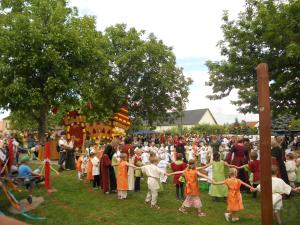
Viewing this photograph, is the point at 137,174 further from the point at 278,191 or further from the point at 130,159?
the point at 278,191

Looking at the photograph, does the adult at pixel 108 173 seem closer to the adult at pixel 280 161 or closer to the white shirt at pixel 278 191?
the adult at pixel 280 161

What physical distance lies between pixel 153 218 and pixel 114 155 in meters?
4.03

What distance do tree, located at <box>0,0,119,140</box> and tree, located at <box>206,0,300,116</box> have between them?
11.1 meters

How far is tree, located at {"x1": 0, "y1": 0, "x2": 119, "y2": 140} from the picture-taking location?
86.3 ft

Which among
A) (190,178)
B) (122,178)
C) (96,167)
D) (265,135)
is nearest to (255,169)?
(190,178)

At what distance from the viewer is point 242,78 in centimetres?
2025

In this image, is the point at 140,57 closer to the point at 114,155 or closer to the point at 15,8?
the point at 15,8

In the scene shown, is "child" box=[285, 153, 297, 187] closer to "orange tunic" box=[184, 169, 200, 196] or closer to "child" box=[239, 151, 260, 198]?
"child" box=[239, 151, 260, 198]

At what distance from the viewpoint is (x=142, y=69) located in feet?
130

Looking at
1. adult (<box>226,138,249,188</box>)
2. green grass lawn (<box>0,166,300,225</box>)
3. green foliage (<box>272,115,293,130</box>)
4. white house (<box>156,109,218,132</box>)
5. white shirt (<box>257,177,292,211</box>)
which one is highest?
white house (<box>156,109,218,132</box>)

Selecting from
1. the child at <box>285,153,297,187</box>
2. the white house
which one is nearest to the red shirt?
the child at <box>285,153,297,187</box>

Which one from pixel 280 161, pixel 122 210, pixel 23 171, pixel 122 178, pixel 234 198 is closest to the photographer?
pixel 234 198

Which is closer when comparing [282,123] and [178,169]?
[178,169]

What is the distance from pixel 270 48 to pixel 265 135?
13472 mm
